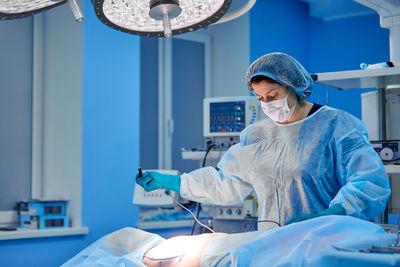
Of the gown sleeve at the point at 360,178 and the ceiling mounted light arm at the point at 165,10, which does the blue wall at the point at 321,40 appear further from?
the ceiling mounted light arm at the point at 165,10

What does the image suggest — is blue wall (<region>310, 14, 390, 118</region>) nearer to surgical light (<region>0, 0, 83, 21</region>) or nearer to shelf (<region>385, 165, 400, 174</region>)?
shelf (<region>385, 165, 400, 174</region>)

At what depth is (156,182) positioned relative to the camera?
6.47 ft

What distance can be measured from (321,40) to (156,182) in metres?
3.49

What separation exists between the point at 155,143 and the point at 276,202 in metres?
2.47

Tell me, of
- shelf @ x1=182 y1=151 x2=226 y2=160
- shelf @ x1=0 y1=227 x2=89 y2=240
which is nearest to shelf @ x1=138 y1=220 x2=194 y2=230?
shelf @ x1=0 y1=227 x2=89 y2=240

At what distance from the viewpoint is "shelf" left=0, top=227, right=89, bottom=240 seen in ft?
9.59

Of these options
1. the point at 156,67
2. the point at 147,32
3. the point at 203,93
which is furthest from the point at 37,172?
the point at 147,32

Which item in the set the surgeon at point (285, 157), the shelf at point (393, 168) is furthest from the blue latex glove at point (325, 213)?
the shelf at point (393, 168)

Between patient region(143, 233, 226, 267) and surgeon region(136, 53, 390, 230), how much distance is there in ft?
1.33

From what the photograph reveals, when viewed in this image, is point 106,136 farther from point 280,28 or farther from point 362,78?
point 280,28

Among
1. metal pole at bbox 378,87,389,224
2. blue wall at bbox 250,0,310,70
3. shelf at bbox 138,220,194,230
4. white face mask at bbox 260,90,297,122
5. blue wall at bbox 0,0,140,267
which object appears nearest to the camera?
white face mask at bbox 260,90,297,122

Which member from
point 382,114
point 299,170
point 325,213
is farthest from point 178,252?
point 382,114

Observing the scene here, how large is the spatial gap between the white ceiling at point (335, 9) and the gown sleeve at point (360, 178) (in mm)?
3262

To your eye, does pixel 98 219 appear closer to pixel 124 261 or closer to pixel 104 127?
pixel 104 127
